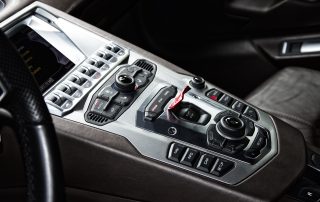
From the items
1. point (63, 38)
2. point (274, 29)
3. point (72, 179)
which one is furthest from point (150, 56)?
point (274, 29)

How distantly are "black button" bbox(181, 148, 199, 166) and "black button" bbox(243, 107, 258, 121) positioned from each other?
0.49 ft

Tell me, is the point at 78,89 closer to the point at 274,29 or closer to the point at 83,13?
the point at 83,13

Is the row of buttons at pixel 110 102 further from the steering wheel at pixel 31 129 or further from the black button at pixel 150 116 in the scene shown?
the steering wheel at pixel 31 129

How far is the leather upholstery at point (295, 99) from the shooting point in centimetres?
138

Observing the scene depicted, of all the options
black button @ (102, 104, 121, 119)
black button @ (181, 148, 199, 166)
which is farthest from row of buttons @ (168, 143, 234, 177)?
black button @ (102, 104, 121, 119)

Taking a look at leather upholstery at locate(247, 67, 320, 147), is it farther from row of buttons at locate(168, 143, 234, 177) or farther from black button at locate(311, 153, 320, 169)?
row of buttons at locate(168, 143, 234, 177)

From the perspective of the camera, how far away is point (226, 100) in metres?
1.14

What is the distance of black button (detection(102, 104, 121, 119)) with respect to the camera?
3.39 feet

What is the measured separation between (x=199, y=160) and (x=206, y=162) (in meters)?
0.01

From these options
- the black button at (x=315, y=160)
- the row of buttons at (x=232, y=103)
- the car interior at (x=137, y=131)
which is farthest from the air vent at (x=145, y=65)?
the black button at (x=315, y=160)

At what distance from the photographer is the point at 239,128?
1.04m

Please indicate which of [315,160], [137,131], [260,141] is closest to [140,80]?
[137,131]

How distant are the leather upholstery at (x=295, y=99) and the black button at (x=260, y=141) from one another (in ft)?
0.98

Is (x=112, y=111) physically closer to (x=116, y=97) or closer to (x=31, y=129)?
(x=116, y=97)
